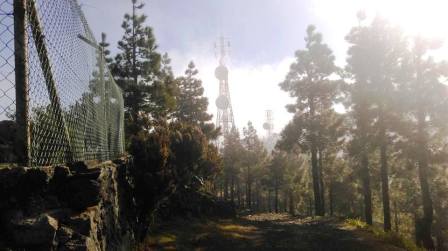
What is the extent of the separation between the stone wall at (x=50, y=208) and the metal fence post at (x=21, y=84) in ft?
0.64

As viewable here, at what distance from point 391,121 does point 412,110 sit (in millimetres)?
1743

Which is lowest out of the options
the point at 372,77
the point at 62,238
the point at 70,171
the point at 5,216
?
the point at 62,238

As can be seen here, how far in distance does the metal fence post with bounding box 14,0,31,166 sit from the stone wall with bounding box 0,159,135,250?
0.64 ft

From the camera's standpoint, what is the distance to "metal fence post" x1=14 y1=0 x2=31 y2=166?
3307 mm

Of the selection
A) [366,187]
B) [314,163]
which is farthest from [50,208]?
[314,163]

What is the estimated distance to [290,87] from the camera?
36875mm

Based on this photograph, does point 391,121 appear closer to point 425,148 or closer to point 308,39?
point 425,148

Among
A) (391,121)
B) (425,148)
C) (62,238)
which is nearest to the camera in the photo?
(62,238)

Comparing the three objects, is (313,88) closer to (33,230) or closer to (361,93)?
(361,93)

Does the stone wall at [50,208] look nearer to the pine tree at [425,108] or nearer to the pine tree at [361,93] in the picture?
the pine tree at [425,108]

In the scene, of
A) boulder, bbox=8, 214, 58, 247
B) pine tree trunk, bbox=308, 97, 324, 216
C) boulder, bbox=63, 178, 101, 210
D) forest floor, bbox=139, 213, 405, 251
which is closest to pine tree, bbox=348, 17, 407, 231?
forest floor, bbox=139, 213, 405, 251

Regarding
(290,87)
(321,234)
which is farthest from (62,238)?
(290,87)

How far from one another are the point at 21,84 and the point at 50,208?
116 cm

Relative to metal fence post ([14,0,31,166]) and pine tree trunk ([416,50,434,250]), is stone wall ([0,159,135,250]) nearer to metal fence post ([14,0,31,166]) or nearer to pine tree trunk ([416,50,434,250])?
metal fence post ([14,0,31,166])
